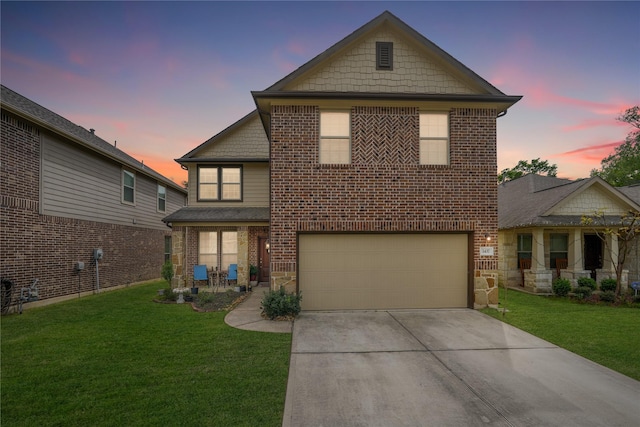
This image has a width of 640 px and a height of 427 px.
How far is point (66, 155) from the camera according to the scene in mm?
10836

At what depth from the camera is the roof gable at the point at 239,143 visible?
1358cm

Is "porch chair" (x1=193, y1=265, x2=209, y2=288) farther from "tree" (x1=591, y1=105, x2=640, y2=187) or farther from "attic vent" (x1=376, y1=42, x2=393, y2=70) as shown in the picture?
"tree" (x1=591, y1=105, x2=640, y2=187)

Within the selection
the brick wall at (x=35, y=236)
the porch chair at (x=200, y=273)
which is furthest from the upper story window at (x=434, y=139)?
the brick wall at (x=35, y=236)

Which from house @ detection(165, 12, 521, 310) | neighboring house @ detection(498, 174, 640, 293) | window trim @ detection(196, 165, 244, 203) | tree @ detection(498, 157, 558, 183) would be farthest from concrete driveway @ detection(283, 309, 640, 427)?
tree @ detection(498, 157, 558, 183)

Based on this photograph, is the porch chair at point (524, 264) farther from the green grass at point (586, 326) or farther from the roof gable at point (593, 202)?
the green grass at point (586, 326)

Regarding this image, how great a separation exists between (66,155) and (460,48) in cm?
1932

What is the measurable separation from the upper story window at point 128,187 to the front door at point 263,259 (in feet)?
24.5

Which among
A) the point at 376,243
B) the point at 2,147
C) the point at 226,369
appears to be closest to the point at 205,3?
the point at 2,147

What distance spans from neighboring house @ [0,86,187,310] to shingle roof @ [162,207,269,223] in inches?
132

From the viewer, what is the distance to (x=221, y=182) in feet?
44.8

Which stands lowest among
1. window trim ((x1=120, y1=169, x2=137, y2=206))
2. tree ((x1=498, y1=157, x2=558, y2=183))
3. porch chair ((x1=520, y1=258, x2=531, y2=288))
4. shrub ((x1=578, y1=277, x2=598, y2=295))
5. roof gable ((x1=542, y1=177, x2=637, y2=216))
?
shrub ((x1=578, y1=277, x2=598, y2=295))

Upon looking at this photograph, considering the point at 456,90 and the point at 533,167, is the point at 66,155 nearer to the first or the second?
the point at 456,90

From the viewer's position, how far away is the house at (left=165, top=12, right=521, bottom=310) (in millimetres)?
8203

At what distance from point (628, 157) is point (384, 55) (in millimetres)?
41921
